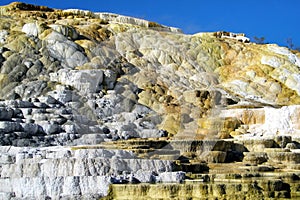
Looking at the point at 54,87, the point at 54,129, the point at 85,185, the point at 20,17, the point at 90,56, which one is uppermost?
the point at 20,17

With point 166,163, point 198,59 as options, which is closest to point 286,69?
point 198,59

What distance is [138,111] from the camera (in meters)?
30.0

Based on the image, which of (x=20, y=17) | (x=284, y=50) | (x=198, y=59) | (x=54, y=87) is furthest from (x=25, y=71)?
(x=284, y=50)

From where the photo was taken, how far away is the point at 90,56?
36.4m

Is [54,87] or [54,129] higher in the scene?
[54,87]

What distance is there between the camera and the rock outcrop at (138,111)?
15.2 metres

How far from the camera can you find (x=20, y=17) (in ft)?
135

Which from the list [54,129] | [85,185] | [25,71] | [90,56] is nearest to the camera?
[85,185]

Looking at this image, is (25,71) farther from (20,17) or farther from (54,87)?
(20,17)

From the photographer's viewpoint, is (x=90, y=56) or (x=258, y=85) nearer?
(x=90, y=56)

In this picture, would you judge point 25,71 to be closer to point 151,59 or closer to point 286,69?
point 151,59

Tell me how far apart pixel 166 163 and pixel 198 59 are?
25.9 m

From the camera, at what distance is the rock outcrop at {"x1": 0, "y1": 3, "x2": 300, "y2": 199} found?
15.2m

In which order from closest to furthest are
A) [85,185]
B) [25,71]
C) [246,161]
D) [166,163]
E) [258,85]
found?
[85,185], [166,163], [246,161], [25,71], [258,85]
